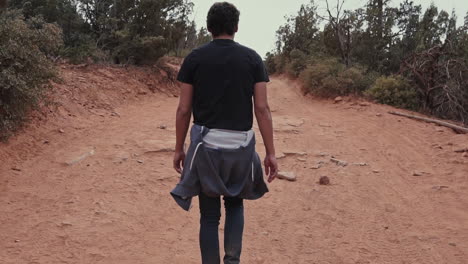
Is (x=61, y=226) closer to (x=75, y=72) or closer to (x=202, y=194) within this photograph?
(x=202, y=194)

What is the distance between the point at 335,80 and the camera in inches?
459

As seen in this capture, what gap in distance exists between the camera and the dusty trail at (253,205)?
3.17 meters

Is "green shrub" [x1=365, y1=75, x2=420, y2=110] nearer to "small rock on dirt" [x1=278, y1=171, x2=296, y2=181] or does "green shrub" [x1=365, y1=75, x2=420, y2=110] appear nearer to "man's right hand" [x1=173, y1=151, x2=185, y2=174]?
"small rock on dirt" [x1=278, y1=171, x2=296, y2=181]

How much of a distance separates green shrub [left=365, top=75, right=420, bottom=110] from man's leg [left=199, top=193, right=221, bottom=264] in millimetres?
8858

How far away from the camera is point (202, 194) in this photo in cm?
228

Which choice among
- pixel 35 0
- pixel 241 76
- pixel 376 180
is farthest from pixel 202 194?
pixel 35 0

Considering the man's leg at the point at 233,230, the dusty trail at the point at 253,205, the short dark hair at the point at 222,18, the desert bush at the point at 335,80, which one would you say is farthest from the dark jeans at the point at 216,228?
the desert bush at the point at 335,80

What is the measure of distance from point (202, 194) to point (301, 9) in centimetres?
2060

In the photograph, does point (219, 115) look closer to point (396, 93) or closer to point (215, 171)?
point (215, 171)

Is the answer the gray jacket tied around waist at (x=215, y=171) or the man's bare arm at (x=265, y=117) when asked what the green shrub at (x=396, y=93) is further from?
the gray jacket tied around waist at (x=215, y=171)

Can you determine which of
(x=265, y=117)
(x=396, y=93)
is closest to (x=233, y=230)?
(x=265, y=117)

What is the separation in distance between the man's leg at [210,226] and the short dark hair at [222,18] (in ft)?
3.10

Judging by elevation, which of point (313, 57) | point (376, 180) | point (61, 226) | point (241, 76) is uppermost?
point (313, 57)

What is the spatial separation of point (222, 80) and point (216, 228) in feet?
2.83
